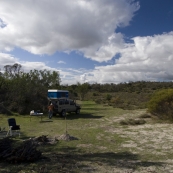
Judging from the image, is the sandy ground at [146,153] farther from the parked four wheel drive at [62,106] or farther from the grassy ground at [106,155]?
the parked four wheel drive at [62,106]

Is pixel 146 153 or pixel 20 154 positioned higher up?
pixel 20 154

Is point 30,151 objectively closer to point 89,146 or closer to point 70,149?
point 70,149

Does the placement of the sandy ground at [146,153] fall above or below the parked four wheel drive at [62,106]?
below

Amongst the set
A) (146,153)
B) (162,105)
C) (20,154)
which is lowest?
(146,153)

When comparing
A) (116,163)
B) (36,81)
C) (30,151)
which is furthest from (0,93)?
(116,163)

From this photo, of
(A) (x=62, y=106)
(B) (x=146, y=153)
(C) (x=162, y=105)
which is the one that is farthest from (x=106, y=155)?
(A) (x=62, y=106)

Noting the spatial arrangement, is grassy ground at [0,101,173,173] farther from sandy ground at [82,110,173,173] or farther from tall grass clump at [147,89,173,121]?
tall grass clump at [147,89,173,121]

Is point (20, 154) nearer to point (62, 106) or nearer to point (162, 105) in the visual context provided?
point (62, 106)

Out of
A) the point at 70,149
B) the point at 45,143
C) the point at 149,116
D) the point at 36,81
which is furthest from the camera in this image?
the point at 36,81

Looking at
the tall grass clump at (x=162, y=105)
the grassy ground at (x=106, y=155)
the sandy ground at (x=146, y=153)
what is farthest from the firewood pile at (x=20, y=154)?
the tall grass clump at (x=162, y=105)

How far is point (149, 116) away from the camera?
1922 cm

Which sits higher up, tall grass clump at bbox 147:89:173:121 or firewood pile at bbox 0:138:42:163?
tall grass clump at bbox 147:89:173:121

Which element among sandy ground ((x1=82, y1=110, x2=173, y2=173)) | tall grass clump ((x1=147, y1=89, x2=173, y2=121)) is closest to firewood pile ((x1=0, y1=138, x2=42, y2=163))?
sandy ground ((x1=82, y1=110, x2=173, y2=173))

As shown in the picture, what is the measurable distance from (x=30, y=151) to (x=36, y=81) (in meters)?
20.3
